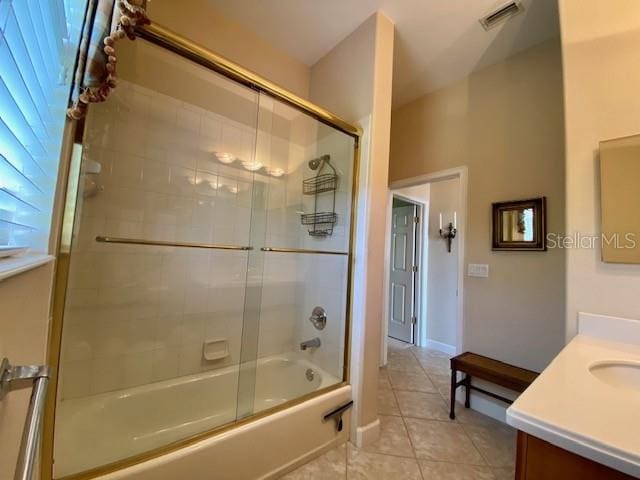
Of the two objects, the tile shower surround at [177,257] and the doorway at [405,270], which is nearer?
the tile shower surround at [177,257]

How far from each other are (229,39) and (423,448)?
3069mm

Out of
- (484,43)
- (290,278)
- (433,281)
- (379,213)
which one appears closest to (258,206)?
(290,278)

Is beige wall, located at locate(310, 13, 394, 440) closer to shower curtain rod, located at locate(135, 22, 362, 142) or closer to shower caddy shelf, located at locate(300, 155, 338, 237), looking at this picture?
shower curtain rod, located at locate(135, 22, 362, 142)

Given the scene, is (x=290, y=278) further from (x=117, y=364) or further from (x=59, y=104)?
(x=59, y=104)

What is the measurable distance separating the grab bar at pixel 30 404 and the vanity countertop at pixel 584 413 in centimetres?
85

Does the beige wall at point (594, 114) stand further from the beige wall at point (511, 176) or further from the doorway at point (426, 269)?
the doorway at point (426, 269)

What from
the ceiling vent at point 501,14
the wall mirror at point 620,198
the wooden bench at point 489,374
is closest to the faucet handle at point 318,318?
the wooden bench at point 489,374

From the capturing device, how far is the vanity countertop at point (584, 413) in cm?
49

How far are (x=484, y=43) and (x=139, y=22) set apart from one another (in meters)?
2.39

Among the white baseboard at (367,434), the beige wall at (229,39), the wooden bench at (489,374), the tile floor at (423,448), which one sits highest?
the beige wall at (229,39)

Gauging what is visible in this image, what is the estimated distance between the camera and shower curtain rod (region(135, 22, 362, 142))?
1.13m

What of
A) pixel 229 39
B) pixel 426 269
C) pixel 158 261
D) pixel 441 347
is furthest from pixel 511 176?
pixel 158 261

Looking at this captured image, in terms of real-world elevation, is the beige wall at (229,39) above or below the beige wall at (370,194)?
above

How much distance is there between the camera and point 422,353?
323cm
